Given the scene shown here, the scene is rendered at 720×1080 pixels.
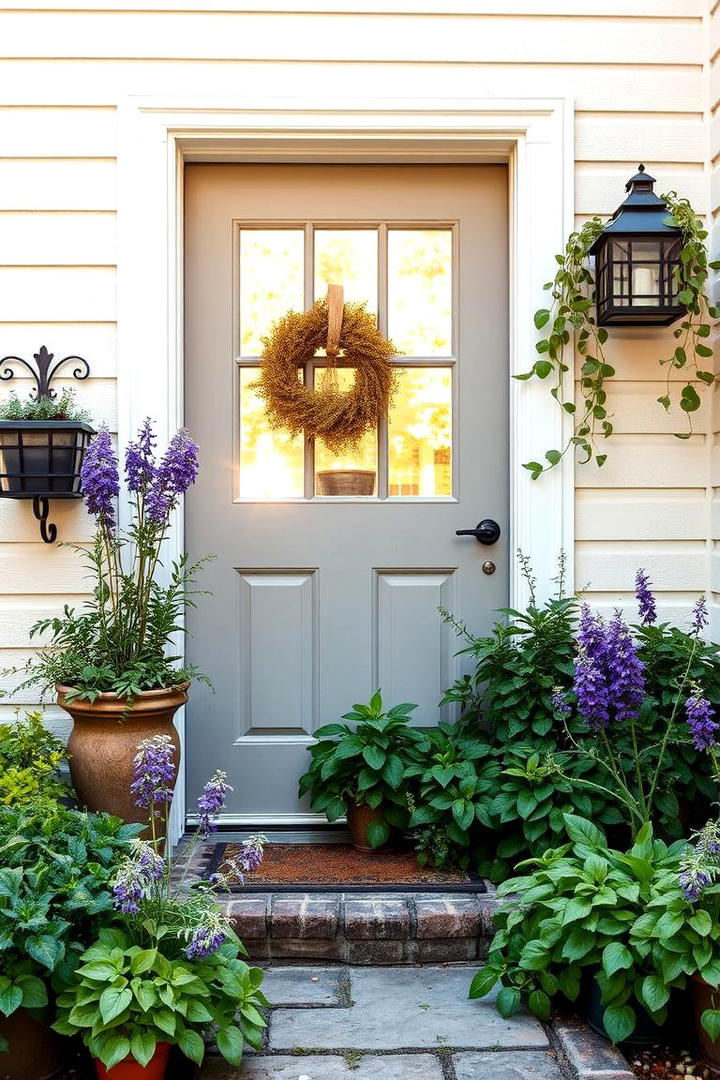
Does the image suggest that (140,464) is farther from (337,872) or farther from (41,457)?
(337,872)

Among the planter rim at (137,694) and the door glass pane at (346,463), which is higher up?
the door glass pane at (346,463)

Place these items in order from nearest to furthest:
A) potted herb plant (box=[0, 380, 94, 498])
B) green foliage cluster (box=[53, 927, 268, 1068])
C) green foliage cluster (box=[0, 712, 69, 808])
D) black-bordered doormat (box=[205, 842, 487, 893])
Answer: green foliage cluster (box=[53, 927, 268, 1068]) < green foliage cluster (box=[0, 712, 69, 808]) < black-bordered doormat (box=[205, 842, 487, 893]) < potted herb plant (box=[0, 380, 94, 498])

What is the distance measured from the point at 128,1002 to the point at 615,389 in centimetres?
212

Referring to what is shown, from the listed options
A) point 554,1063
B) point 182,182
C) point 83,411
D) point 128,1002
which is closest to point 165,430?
point 83,411

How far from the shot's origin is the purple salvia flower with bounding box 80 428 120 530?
2500 mm

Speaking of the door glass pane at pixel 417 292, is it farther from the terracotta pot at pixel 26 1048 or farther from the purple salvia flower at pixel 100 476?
the terracotta pot at pixel 26 1048

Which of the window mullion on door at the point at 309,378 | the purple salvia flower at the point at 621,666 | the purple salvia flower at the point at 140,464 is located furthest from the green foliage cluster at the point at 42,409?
the purple salvia flower at the point at 621,666

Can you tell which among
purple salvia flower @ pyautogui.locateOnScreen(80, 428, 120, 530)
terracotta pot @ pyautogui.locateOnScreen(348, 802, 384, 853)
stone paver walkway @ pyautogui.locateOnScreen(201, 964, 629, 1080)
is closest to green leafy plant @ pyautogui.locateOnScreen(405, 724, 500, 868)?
terracotta pot @ pyautogui.locateOnScreen(348, 802, 384, 853)

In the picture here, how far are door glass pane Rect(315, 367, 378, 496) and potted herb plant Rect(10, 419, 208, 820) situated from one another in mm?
546

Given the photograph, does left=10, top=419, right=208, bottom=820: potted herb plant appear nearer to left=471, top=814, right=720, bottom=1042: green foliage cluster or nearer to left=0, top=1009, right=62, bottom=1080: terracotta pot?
left=0, top=1009, right=62, bottom=1080: terracotta pot

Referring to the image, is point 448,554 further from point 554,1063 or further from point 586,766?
point 554,1063

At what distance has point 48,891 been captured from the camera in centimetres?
A: 193

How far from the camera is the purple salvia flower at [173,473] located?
99.5 inches

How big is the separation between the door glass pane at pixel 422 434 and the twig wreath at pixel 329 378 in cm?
8
